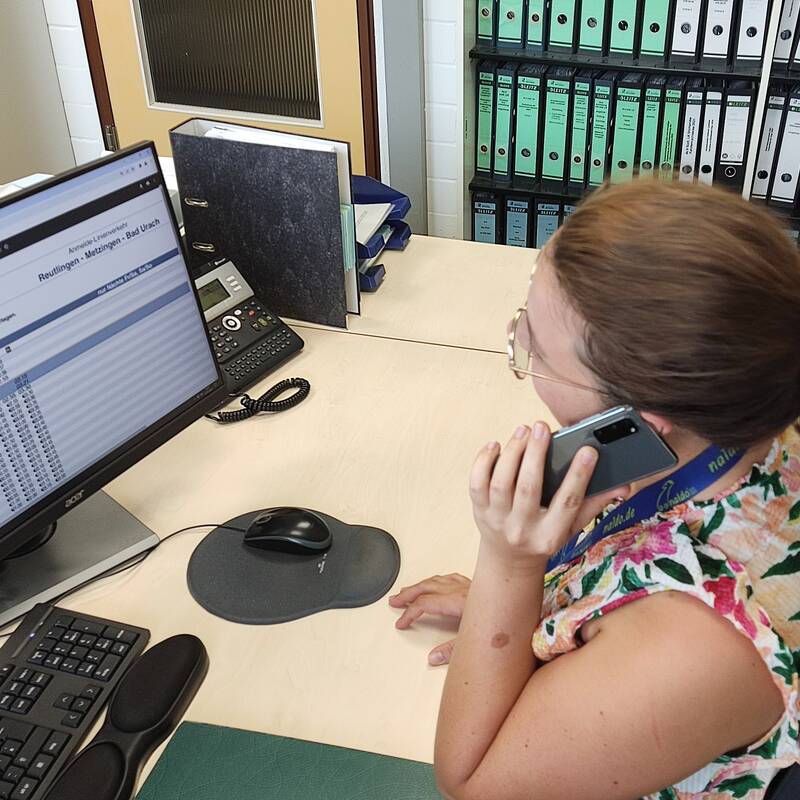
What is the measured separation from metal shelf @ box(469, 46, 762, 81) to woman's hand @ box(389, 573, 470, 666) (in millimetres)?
1871

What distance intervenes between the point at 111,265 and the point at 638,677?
2.36ft

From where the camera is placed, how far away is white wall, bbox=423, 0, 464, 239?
2646mm

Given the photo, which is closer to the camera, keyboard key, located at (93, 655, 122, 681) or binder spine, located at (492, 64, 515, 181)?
keyboard key, located at (93, 655, 122, 681)

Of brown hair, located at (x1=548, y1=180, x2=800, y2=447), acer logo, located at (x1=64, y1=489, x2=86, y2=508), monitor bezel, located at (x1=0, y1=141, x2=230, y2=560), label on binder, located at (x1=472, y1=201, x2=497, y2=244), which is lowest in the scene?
label on binder, located at (x1=472, y1=201, x2=497, y2=244)

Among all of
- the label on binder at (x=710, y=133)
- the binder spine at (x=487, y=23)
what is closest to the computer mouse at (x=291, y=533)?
the label on binder at (x=710, y=133)

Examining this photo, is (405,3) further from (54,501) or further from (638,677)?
(638,677)

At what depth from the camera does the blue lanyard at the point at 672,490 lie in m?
0.85

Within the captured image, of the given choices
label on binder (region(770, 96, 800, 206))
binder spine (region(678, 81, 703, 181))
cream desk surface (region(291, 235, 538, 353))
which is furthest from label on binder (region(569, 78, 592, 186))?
cream desk surface (region(291, 235, 538, 353))

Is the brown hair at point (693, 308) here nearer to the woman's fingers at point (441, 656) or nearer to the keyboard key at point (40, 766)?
the woman's fingers at point (441, 656)

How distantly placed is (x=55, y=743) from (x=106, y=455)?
13.2 inches

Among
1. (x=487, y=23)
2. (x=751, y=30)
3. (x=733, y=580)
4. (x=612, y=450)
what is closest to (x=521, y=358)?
(x=612, y=450)

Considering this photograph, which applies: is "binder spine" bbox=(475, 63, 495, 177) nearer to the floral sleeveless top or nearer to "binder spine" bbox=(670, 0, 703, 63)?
"binder spine" bbox=(670, 0, 703, 63)

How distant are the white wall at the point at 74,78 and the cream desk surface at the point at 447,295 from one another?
5.88ft

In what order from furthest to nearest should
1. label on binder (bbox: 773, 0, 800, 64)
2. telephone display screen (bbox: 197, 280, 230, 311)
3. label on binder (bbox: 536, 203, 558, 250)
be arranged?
label on binder (bbox: 536, 203, 558, 250) < label on binder (bbox: 773, 0, 800, 64) < telephone display screen (bbox: 197, 280, 230, 311)
